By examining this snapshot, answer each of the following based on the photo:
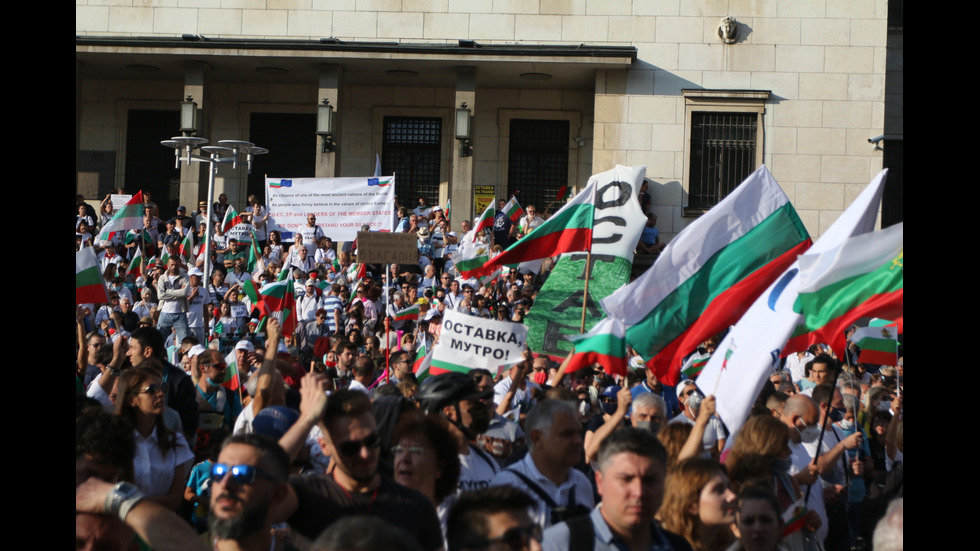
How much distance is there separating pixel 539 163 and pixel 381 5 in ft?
17.4

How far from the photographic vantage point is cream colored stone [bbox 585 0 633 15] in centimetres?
2505

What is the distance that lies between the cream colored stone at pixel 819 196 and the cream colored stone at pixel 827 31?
297 cm

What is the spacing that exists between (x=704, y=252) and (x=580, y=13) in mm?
17848

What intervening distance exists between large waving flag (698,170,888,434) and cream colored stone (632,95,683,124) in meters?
18.4

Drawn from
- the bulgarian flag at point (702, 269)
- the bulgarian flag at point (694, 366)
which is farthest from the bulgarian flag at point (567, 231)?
the bulgarian flag at point (702, 269)

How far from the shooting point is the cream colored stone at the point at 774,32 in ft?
81.4

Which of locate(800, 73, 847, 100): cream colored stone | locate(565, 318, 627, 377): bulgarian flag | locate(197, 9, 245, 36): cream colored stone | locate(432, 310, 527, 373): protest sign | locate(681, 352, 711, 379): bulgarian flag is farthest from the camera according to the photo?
locate(197, 9, 245, 36): cream colored stone

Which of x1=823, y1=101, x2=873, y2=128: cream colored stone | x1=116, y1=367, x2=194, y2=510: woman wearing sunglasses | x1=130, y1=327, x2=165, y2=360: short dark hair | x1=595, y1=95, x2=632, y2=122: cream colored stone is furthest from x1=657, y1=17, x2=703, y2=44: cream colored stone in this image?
x1=116, y1=367, x2=194, y2=510: woman wearing sunglasses

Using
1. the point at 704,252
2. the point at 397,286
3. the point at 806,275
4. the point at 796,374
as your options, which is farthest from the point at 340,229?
the point at 806,275

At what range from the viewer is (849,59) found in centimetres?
2466

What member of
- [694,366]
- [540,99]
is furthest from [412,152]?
[694,366]

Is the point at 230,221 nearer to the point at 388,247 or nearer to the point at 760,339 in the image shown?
the point at 388,247

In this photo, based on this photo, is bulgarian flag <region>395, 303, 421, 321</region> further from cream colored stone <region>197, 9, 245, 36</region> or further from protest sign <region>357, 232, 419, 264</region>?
cream colored stone <region>197, 9, 245, 36</region>

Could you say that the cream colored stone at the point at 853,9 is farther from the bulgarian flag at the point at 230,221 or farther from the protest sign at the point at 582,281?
the bulgarian flag at the point at 230,221
